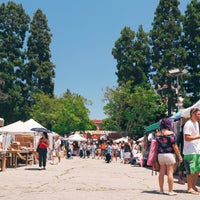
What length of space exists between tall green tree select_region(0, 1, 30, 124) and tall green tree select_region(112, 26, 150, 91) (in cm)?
1480

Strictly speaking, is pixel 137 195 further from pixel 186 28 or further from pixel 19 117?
pixel 19 117

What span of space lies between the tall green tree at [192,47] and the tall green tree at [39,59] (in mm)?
21106

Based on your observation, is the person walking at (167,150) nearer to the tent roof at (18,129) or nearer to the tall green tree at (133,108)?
the tent roof at (18,129)

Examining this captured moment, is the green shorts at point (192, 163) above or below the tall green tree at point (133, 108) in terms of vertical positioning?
below

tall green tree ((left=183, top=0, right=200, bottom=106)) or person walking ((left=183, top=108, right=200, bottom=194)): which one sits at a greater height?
tall green tree ((left=183, top=0, right=200, bottom=106))

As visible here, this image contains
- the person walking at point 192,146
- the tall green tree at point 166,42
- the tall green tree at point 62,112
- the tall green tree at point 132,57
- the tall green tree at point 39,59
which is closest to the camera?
the person walking at point 192,146

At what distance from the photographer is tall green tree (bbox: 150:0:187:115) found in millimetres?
47469

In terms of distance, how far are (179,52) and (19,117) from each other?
2505 cm

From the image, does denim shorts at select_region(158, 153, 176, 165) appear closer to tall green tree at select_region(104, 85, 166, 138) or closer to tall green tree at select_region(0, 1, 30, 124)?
tall green tree at select_region(104, 85, 166, 138)

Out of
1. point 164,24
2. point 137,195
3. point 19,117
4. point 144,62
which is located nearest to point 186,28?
point 164,24

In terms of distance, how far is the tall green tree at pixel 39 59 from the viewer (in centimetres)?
5694

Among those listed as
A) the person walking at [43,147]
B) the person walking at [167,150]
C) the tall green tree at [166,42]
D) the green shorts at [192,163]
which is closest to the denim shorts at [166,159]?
the person walking at [167,150]

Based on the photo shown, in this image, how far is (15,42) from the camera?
56.6 meters

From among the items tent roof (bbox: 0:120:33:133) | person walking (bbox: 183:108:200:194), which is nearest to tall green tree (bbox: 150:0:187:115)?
tent roof (bbox: 0:120:33:133)
